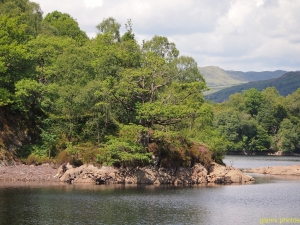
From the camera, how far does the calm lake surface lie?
45.9 metres

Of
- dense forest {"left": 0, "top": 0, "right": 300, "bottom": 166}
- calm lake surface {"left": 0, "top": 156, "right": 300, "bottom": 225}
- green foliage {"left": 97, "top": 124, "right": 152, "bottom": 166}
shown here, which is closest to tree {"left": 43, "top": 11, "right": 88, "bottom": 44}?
dense forest {"left": 0, "top": 0, "right": 300, "bottom": 166}

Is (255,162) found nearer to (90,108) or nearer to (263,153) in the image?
(263,153)

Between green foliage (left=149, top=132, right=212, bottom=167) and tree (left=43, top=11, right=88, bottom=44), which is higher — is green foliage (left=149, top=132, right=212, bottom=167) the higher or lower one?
the lower one

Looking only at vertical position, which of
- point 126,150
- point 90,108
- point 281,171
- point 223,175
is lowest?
point 281,171

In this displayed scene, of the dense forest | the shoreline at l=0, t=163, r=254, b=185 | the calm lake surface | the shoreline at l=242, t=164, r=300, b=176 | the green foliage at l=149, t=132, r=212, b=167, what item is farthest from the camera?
the shoreline at l=242, t=164, r=300, b=176

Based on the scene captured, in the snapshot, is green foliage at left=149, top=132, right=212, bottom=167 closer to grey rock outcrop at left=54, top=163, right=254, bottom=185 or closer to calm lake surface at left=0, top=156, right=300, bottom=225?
grey rock outcrop at left=54, top=163, right=254, bottom=185

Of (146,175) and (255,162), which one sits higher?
(146,175)

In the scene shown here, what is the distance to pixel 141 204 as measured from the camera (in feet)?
175

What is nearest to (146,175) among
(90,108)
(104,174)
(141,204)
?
(104,174)

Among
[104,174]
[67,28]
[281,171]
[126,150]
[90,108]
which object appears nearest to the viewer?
[104,174]

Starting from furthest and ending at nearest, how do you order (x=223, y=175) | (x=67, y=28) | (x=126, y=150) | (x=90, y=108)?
(x=67, y=28), (x=223, y=175), (x=90, y=108), (x=126, y=150)

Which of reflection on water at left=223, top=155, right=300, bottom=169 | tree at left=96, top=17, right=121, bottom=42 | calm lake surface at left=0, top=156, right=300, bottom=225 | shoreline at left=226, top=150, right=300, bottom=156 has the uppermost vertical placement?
tree at left=96, top=17, right=121, bottom=42

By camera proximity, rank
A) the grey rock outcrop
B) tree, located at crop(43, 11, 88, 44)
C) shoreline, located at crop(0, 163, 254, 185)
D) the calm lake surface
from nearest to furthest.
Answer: the calm lake surface, shoreline, located at crop(0, 163, 254, 185), the grey rock outcrop, tree, located at crop(43, 11, 88, 44)

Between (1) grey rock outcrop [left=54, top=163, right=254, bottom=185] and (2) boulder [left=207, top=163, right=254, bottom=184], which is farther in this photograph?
(2) boulder [left=207, top=163, right=254, bottom=184]
